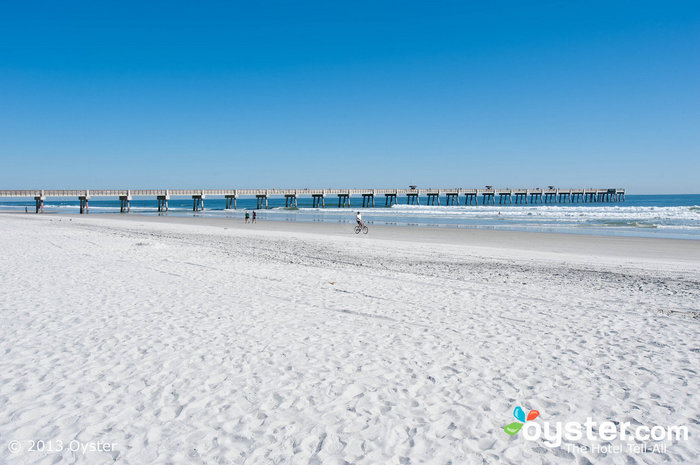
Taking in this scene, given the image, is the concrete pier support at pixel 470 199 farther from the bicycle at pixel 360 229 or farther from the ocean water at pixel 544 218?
the bicycle at pixel 360 229

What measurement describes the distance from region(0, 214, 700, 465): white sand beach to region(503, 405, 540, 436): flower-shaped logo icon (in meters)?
0.08

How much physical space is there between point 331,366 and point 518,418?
79.5 inches

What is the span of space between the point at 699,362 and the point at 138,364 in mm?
6543

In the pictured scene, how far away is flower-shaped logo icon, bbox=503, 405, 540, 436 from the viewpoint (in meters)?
3.73

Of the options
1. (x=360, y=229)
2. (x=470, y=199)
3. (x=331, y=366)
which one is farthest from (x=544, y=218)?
(x=470, y=199)

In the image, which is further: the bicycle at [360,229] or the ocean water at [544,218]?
the ocean water at [544,218]

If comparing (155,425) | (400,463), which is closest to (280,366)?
(155,425)

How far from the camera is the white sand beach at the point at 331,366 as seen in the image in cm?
349

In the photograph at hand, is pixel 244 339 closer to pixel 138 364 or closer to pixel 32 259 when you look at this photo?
pixel 138 364

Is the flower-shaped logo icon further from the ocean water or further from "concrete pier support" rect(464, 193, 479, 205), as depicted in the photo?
"concrete pier support" rect(464, 193, 479, 205)

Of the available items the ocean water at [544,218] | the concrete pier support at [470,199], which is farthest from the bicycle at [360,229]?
the concrete pier support at [470,199]

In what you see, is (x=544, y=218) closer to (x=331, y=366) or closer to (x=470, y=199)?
(x=331, y=366)

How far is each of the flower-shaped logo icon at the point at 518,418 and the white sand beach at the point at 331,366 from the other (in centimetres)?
8

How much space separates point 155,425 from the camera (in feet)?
12.1
